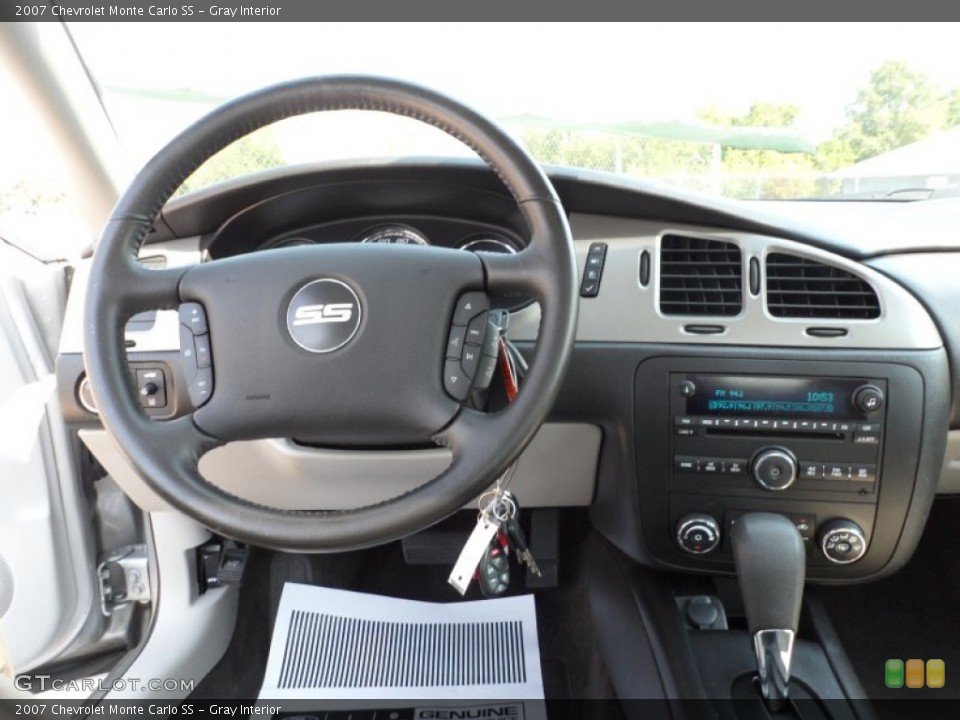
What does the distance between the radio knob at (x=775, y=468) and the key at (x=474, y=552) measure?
1.40 ft

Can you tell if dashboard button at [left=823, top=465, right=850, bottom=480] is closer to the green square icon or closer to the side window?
the green square icon

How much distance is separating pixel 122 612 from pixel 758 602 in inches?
47.9

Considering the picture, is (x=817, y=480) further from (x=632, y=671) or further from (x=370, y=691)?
(x=370, y=691)

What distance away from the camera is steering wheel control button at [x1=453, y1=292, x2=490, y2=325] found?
0.86m

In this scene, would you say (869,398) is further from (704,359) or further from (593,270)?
(593,270)

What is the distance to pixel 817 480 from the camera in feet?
3.75

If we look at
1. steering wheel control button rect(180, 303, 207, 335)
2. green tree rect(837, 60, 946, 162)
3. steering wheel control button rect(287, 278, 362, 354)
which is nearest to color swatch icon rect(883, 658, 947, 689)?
green tree rect(837, 60, 946, 162)

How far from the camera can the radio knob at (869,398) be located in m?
1.09

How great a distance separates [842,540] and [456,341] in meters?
0.72

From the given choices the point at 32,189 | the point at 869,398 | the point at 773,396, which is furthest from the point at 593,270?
the point at 32,189

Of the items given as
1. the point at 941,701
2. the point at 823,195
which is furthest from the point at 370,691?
the point at 823,195

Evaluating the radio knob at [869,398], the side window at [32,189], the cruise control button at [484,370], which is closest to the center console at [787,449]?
the radio knob at [869,398]

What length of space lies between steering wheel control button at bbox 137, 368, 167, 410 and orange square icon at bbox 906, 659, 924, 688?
1.55 m

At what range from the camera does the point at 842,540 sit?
1154 mm
